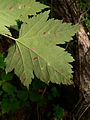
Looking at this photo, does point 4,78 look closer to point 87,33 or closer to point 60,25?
point 87,33

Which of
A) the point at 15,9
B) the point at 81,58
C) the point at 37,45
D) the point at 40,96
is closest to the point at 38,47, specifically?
the point at 37,45

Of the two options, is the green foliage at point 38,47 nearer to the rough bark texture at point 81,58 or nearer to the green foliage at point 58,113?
the rough bark texture at point 81,58

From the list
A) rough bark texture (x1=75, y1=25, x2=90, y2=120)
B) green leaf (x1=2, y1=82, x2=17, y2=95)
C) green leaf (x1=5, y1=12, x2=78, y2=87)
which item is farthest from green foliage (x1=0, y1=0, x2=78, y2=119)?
green leaf (x1=2, y1=82, x2=17, y2=95)

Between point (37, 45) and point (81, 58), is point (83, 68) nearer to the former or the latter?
point (81, 58)

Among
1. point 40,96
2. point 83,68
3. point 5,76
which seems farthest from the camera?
point 40,96

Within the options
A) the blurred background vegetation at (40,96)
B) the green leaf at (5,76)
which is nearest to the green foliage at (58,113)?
the blurred background vegetation at (40,96)
